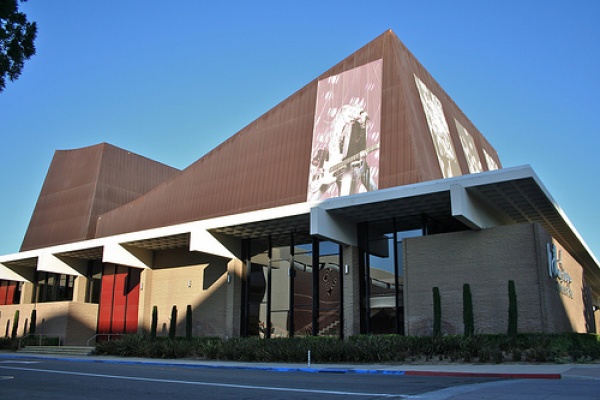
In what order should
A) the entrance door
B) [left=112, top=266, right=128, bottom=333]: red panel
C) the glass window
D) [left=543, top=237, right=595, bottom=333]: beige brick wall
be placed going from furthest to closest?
[left=112, top=266, right=128, bottom=333]: red panel
the entrance door
the glass window
[left=543, top=237, right=595, bottom=333]: beige brick wall

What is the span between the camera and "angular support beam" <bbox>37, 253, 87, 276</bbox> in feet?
117

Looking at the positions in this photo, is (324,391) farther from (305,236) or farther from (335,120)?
(335,120)

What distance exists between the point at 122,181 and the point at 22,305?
11.2 m

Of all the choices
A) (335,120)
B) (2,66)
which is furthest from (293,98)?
(2,66)

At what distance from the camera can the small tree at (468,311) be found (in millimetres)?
20078

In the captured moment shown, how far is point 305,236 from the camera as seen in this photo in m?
28.4

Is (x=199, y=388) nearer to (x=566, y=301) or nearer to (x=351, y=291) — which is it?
(x=351, y=291)

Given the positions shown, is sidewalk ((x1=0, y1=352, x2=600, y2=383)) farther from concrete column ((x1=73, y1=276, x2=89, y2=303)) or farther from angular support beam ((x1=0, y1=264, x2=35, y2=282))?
angular support beam ((x1=0, y1=264, x2=35, y2=282))

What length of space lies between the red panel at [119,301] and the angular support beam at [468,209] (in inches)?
875

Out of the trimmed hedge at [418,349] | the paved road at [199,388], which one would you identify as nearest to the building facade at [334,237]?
the trimmed hedge at [418,349]

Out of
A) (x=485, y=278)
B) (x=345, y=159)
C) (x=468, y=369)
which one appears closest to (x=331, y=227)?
(x=345, y=159)

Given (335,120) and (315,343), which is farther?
(335,120)

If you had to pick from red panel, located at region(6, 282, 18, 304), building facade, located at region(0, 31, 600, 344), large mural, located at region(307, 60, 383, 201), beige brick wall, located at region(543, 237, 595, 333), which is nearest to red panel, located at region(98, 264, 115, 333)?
building facade, located at region(0, 31, 600, 344)

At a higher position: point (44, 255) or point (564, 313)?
point (44, 255)
